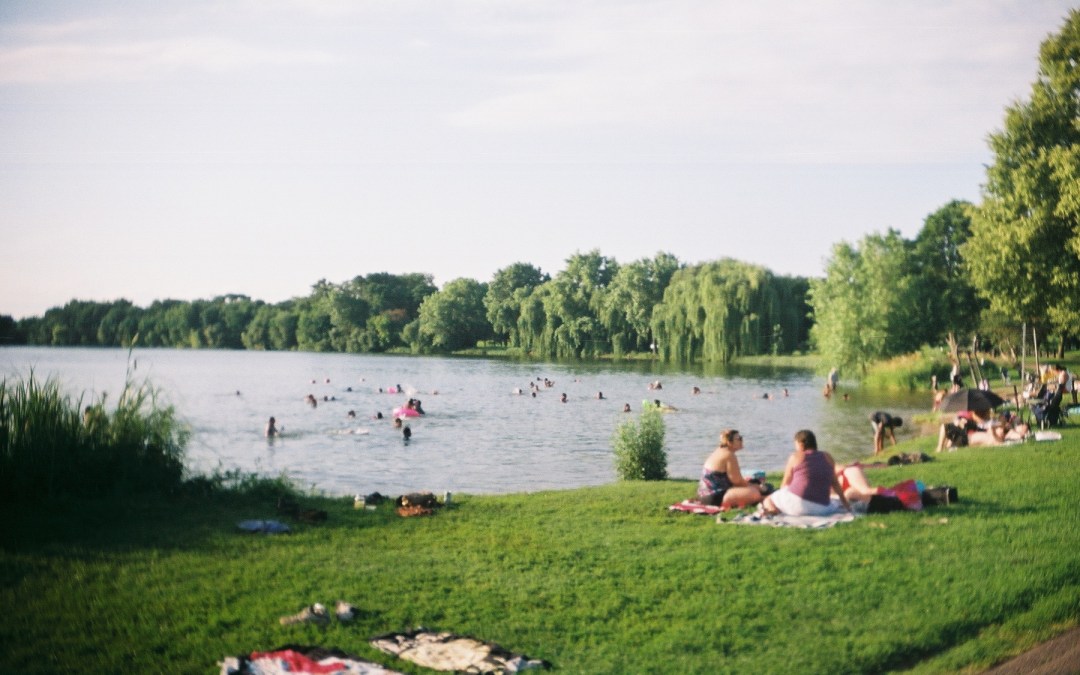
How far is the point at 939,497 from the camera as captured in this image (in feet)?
33.6

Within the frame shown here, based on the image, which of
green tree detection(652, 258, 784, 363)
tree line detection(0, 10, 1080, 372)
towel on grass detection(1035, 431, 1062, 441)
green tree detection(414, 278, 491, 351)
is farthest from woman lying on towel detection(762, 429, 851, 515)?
green tree detection(414, 278, 491, 351)

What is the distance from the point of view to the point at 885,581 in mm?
7395

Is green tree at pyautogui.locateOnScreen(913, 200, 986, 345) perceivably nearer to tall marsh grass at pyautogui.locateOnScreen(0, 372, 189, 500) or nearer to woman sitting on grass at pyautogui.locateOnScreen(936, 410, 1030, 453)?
woman sitting on grass at pyautogui.locateOnScreen(936, 410, 1030, 453)

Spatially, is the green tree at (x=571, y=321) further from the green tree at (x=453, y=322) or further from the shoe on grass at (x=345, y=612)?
the shoe on grass at (x=345, y=612)

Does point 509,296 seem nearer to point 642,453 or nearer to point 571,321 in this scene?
point 571,321

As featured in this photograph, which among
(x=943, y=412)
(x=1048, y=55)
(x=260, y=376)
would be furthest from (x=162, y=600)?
(x=260, y=376)

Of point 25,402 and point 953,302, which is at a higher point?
point 953,302

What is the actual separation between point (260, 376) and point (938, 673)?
200 feet

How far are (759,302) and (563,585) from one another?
198 feet

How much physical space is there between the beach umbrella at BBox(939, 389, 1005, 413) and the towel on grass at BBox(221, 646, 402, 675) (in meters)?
17.3

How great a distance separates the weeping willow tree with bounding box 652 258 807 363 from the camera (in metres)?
64.1

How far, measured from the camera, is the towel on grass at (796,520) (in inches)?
374

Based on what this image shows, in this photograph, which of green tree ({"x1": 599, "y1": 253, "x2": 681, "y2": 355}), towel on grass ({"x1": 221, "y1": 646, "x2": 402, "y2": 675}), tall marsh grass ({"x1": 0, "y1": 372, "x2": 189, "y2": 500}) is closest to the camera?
towel on grass ({"x1": 221, "y1": 646, "x2": 402, "y2": 675})

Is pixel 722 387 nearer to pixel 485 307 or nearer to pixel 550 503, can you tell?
pixel 550 503
